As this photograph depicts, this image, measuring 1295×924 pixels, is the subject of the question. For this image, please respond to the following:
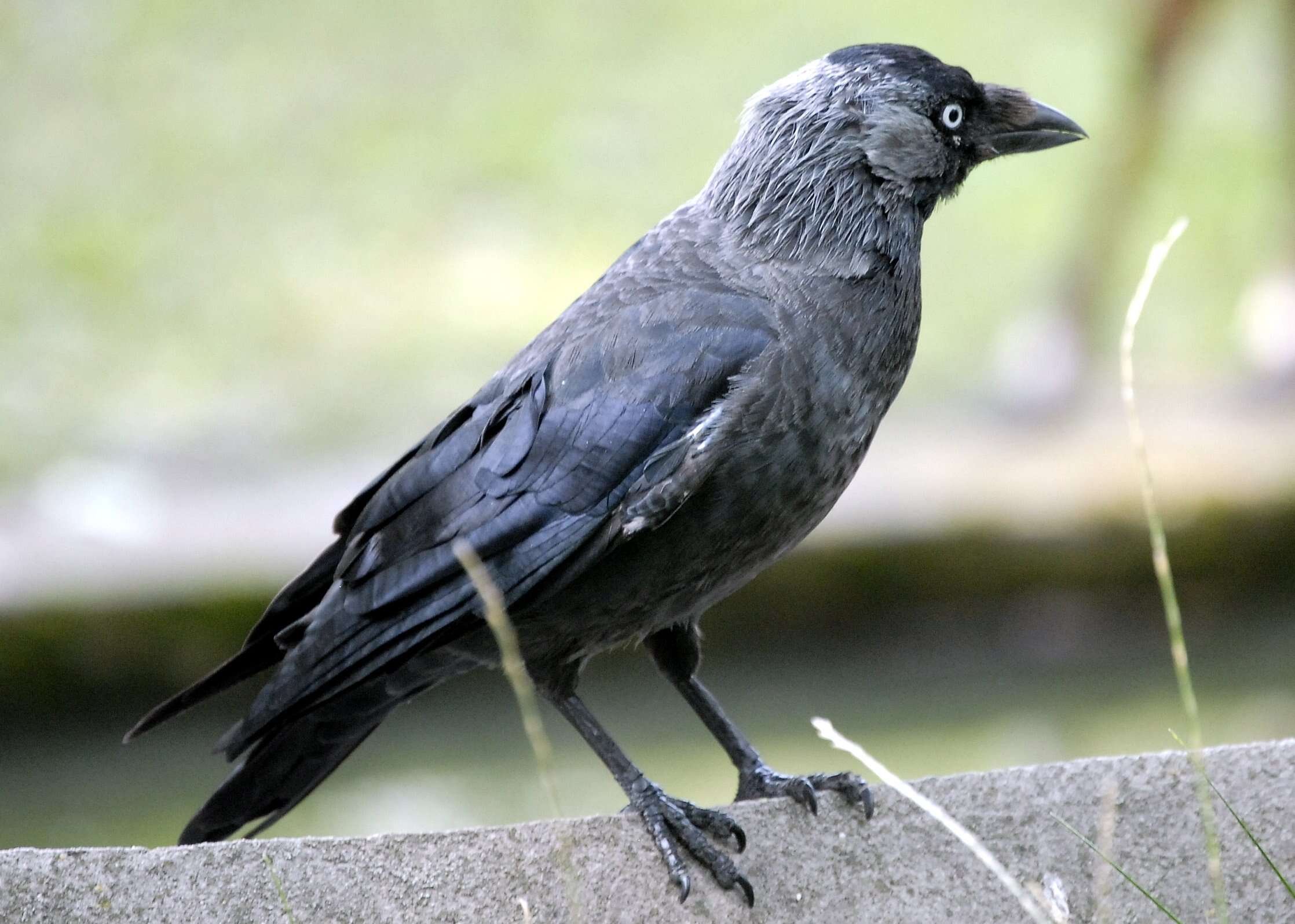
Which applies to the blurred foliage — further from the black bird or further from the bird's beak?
the black bird

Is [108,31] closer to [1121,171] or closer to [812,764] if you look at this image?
[1121,171]

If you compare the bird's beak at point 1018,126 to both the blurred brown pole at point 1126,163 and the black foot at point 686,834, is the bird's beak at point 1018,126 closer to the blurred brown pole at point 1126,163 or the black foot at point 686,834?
the black foot at point 686,834

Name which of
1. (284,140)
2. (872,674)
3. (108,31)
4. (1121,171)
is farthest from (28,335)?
(1121,171)

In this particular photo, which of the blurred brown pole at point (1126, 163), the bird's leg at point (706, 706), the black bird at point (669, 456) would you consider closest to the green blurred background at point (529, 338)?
the blurred brown pole at point (1126, 163)

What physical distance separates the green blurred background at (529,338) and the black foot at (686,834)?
2017 mm

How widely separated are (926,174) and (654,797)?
1308 millimetres

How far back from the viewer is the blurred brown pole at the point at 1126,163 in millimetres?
6055

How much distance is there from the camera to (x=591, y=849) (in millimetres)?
2709

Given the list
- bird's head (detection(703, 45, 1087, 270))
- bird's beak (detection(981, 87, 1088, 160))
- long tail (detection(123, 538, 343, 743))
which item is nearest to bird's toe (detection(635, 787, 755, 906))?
long tail (detection(123, 538, 343, 743))

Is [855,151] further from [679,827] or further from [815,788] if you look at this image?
[679,827]

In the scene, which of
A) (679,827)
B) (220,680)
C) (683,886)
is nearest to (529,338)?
A: (220,680)

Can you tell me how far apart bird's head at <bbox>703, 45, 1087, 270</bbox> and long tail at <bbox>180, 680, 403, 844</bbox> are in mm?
1209

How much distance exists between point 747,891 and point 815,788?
0.32 metres

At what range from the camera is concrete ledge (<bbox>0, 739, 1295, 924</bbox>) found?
2484mm
